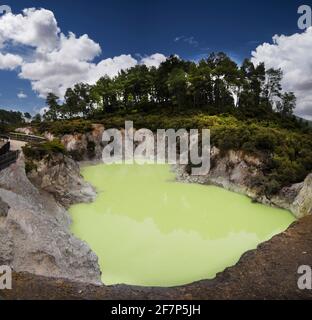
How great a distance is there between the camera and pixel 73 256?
1302cm

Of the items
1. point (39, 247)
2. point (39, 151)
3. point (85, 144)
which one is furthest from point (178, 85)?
point (39, 247)

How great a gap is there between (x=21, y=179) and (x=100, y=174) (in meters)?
15.1

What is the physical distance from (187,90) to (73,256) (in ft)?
150

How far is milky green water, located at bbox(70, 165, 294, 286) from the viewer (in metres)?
13.0

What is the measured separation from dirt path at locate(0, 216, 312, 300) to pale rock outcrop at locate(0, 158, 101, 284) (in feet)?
3.76

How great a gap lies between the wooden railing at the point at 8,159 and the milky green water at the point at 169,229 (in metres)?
4.64

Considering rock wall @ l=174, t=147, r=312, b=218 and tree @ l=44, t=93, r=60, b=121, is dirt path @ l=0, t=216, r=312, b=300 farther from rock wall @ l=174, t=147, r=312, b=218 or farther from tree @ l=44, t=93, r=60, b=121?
tree @ l=44, t=93, r=60, b=121

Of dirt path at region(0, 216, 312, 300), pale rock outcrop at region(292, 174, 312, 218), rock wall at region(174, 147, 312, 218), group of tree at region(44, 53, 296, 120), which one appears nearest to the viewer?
dirt path at region(0, 216, 312, 300)

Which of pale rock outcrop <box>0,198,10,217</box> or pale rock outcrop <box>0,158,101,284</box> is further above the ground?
pale rock outcrop <box>0,198,10,217</box>

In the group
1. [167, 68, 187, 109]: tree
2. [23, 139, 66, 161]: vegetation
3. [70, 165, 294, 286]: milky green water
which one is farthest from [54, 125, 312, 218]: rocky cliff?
[167, 68, 187, 109]: tree

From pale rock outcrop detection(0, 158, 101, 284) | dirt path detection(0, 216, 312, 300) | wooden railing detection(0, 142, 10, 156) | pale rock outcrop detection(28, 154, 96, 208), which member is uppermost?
wooden railing detection(0, 142, 10, 156)

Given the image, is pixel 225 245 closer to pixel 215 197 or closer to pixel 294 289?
pixel 294 289

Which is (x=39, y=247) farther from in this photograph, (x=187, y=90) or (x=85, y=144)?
(x=187, y=90)

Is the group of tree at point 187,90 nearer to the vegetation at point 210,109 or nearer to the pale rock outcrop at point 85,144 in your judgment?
the vegetation at point 210,109
